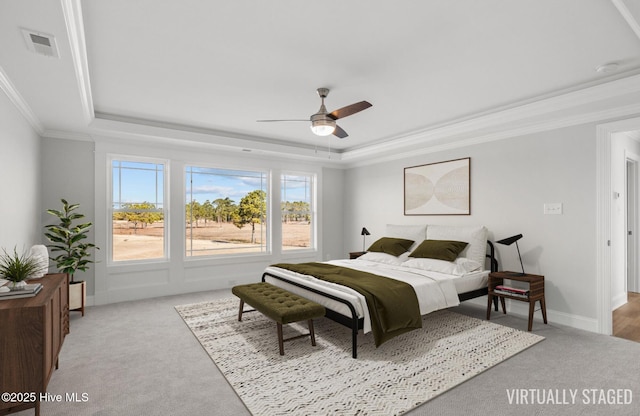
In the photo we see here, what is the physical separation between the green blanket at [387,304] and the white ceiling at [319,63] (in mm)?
2069

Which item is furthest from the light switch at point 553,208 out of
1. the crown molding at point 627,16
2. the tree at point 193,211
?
the tree at point 193,211

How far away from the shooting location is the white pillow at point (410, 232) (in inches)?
214

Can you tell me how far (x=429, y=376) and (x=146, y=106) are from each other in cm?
427

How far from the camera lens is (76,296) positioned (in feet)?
14.1

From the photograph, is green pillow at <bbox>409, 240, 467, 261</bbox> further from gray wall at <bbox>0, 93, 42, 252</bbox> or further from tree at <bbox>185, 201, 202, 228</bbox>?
gray wall at <bbox>0, 93, 42, 252</bbox>

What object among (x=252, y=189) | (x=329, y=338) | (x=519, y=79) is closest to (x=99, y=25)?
(x=329, y=338)

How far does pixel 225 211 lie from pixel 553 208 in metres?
5.03

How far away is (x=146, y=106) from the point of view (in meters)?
4.18

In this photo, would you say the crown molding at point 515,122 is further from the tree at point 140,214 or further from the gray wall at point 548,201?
Result: the tree at point 140,214

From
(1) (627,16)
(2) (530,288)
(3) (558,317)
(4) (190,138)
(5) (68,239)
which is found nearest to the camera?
(1) (627,16)

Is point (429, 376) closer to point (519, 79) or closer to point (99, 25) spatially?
point (519, 79)

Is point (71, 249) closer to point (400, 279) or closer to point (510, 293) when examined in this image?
point (400, 279)

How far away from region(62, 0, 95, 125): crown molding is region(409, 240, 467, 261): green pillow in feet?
14.3

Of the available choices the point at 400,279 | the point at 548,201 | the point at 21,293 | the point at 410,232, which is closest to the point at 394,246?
the point at 410,232
